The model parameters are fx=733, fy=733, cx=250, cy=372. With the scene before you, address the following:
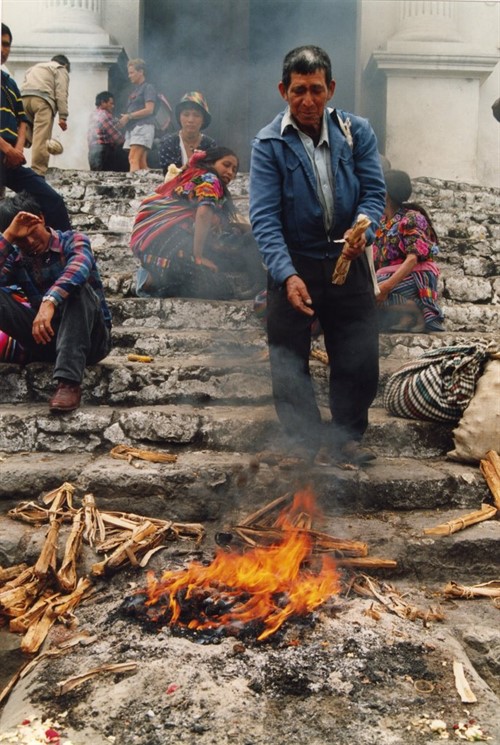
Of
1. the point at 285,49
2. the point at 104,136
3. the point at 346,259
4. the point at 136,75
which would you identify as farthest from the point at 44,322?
the point at 285,49

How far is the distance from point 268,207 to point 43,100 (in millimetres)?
6249

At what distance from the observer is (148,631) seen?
2818mm

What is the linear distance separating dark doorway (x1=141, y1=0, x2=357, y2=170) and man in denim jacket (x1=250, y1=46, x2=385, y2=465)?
8040mm

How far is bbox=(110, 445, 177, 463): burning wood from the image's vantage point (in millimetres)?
4066

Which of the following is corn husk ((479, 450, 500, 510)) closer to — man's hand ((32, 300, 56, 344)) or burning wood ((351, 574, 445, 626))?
burning wood ((351, 574, 445, 626))

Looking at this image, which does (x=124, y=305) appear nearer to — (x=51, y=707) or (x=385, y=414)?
Answer: (x=385, y=414)

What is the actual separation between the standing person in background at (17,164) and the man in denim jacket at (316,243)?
251 centimetres

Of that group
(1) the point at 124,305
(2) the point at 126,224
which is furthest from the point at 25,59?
(1) the point at 124,305

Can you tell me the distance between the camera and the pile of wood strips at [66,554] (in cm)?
304

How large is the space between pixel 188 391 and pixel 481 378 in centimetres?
181

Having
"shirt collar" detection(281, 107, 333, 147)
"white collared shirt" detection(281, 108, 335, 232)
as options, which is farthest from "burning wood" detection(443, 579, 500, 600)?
"shirt collar" detection(281, 107, 333, 147)

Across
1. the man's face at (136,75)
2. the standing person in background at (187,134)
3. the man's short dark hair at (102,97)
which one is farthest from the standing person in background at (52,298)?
the man's short dark hair at (102,97)

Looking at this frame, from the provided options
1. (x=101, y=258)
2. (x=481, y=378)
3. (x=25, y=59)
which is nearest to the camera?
(x=481, y=378)

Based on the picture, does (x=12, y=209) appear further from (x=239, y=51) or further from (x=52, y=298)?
(x=239, y=51)
